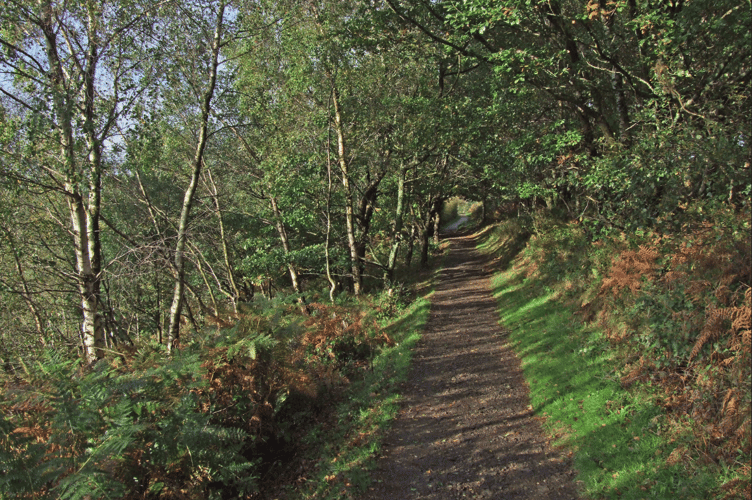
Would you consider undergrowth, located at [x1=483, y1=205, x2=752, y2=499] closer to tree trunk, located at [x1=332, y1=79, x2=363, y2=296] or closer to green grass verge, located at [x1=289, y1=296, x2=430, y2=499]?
green grass verge, located at [x1=289, y1=296, x2=430, y2=499]

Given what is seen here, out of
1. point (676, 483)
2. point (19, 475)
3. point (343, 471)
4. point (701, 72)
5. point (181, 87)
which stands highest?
point (181, 87)

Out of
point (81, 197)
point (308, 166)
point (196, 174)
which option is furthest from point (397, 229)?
point (81, 197)

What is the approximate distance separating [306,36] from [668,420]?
12.6 metres

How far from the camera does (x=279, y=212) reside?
15617 millimetres

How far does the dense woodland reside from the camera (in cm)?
525

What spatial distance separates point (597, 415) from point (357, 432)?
3.76 meters

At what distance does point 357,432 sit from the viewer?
23.6 ft

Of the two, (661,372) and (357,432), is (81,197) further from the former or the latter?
(661,372)

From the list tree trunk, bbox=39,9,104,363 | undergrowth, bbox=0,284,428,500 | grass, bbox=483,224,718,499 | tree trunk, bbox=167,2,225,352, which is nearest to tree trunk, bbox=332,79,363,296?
tree trunk, bbox=167,2,225,352

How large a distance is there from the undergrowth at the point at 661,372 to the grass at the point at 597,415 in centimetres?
2

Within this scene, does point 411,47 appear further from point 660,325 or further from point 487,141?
point 660,325

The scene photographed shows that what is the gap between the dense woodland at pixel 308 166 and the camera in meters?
5.25

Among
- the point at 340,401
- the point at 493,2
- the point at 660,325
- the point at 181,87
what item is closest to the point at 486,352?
the point at 340,401

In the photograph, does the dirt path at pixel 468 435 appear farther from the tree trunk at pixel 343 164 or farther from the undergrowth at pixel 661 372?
the tree trunk at pixel 343 164
